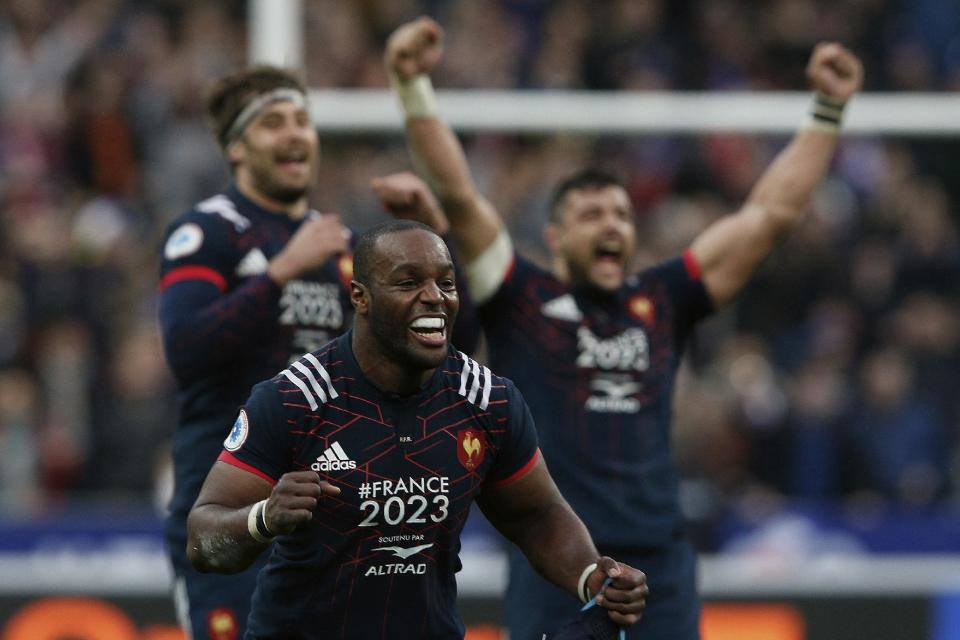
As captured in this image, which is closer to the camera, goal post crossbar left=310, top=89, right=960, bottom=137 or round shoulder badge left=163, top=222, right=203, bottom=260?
round shoulder badge left=163, top=222, right=203, bottom=260

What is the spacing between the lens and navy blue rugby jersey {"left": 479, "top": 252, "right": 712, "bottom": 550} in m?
6.37

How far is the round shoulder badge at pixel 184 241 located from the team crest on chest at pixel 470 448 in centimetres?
156

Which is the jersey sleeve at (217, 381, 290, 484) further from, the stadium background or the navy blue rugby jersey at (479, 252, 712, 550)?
the stadium background

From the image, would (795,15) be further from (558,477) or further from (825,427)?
(558,477)

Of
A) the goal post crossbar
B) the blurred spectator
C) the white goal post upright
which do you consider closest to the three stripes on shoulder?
the white goal post upright

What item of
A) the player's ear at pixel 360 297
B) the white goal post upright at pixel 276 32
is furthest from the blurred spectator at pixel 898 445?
the player's ear at pixel 360 297

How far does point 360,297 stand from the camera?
4.84m

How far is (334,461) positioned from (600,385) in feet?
6.42

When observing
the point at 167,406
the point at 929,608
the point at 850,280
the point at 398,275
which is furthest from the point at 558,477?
the point at 850,280

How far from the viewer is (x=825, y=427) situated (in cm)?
1258

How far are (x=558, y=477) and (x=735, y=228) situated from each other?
138cm

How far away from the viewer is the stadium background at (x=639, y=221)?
12.0 metres

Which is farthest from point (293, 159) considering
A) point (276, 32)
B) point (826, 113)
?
point (276, 32)

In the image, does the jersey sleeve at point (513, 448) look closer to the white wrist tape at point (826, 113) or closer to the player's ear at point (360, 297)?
the player's ear at point (360, 297)
